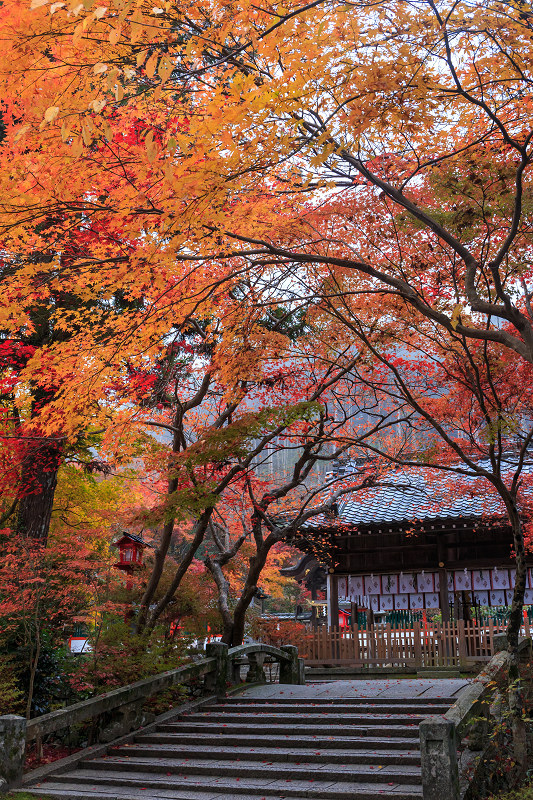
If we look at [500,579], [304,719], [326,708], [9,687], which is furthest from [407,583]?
[9,687]

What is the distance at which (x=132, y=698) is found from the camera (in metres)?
10.8

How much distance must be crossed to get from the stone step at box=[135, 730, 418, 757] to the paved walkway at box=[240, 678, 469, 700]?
2024mm

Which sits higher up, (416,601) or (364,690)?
(416,601)

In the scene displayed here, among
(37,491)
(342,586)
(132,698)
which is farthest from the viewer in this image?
(342,586)

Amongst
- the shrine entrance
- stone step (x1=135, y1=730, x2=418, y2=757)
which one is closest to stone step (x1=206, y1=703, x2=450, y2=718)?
stone step (x1=135, y1=730, x2=418, y2=757)

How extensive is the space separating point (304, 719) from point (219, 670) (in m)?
2.78

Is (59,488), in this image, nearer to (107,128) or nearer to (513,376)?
(513,376)

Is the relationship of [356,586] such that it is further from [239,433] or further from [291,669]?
[239,433]

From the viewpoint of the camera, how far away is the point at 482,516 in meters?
17.3

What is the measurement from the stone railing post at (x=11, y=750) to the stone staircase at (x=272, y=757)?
0.32 m

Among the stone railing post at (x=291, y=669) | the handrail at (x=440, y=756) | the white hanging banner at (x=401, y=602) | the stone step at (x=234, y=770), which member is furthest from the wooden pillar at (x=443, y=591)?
the handrail at (x=440, y=756)

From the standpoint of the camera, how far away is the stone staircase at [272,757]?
7.86 meters

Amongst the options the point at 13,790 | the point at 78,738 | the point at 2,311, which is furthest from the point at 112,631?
the point at 2,311

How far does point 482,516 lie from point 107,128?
1504 cm
